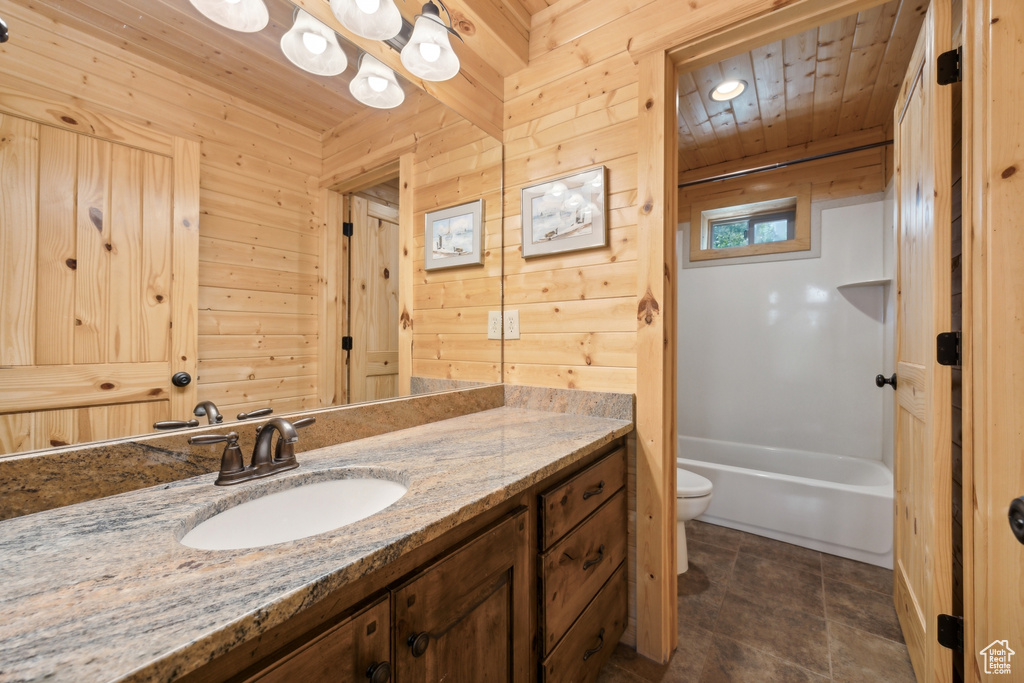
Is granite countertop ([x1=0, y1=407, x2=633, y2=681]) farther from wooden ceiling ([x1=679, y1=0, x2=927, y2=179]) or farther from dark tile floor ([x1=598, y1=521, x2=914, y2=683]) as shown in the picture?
wooden ceiling ([x1=679, y1=0, x2=927, y2=179])

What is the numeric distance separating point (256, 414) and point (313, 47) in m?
1.02

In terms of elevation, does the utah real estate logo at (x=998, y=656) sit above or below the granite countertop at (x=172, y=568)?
below

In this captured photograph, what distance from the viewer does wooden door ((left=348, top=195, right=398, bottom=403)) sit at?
1.26m

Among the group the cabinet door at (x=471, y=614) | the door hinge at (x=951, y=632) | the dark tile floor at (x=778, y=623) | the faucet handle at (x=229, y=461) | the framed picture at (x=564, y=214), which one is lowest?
the dark tile floor at (x=778, y=623)

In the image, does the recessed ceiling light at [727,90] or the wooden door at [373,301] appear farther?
the recessed ceiling light at [727,90]

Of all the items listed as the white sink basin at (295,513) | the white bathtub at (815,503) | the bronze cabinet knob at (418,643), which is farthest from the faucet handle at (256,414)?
the white bathtub at (815,503)

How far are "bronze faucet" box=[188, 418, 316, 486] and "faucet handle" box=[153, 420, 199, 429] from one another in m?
0.04

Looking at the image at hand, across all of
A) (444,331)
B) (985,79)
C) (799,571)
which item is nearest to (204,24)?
(444,331)

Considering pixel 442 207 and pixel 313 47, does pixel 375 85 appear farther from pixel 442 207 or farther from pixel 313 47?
pixel 442 207

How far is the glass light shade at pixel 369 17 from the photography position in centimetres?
116

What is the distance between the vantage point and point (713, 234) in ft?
11.0

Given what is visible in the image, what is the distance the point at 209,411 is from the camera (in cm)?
92

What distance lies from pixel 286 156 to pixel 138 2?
1.15 ft

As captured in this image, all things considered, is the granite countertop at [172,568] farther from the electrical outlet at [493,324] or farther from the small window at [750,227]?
the small window at [750,227]
